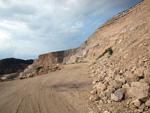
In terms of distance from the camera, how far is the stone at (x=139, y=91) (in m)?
2.44

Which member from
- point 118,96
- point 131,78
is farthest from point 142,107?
point 131,78

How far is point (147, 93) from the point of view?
94.4 inches

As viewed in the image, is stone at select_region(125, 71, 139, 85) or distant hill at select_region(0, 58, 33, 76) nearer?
stone at select_region(125, 71, 139, 85)

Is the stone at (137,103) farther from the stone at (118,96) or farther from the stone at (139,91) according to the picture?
the stone at (118,96)

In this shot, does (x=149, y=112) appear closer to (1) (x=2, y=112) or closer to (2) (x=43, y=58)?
(1) (x=2, y=112)

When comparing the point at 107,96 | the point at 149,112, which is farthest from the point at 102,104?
the point at 149,112

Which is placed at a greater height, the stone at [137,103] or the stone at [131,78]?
the stone at [131,78]

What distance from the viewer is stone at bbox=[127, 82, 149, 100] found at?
2.44 m

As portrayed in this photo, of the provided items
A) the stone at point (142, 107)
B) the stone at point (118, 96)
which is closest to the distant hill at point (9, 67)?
the stone at point (118, 96)

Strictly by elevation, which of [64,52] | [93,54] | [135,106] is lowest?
[135,106]

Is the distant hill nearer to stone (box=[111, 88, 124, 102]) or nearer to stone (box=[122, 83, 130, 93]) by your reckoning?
stone (box=[111, 88, 124, 102])

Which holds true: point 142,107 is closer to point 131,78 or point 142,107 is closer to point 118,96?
point 118,96

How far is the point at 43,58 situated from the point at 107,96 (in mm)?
37298

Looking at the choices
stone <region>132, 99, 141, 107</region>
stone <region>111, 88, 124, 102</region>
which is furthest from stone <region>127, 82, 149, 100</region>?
stone <region>111, 88, 124, 102</region>
